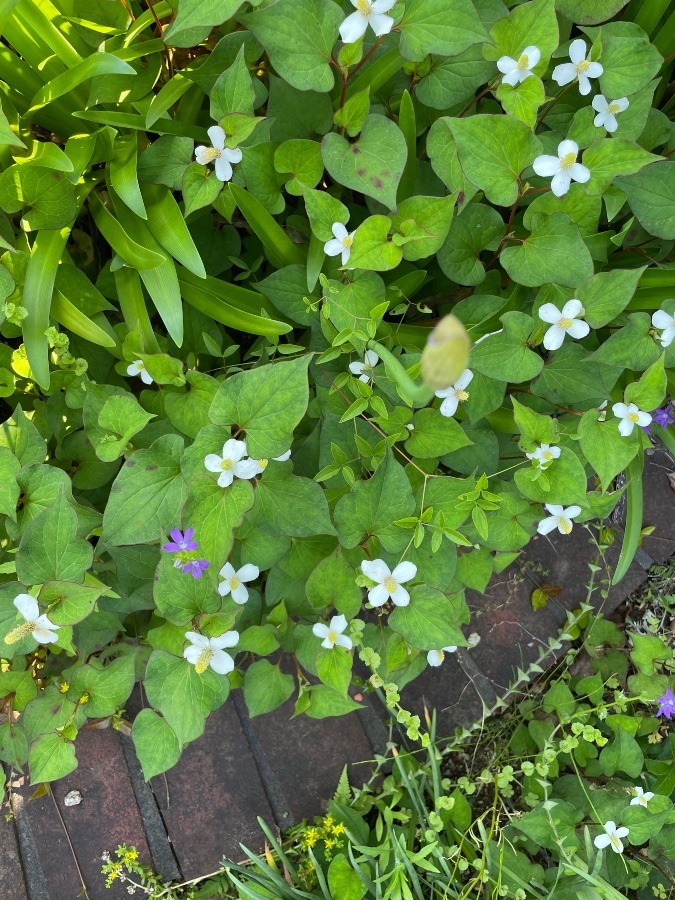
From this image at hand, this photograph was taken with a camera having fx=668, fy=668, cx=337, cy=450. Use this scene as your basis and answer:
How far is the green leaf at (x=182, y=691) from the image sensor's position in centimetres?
114

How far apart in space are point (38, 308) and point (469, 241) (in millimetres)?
831

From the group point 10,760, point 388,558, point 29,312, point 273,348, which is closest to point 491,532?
point 388,558

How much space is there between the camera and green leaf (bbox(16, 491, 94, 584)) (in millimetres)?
1089

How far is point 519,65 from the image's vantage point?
1109 mm

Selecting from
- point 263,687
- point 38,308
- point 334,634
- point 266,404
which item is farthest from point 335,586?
point 38,308

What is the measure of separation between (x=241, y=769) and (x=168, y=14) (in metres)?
1.75

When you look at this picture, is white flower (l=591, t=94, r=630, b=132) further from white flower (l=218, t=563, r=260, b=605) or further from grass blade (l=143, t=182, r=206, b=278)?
white flower (l=218, t=563, r=260, b=605)

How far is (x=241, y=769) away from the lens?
1.78 meters

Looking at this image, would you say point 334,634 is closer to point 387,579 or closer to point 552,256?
point 387,579

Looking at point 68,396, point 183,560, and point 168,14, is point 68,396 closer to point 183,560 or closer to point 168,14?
point 183,560

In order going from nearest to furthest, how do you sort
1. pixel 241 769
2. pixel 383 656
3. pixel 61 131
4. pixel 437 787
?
pixel 61 131 < pixel 383 656 < pixel 437 787 < pixel 241 769

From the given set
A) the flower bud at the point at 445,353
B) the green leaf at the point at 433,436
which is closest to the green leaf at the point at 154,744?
the green leaf at the point at 433,436

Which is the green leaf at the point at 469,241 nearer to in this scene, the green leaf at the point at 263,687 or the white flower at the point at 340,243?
the white flower at the point at 340,243

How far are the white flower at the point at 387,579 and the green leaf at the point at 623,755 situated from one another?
2.64ft
